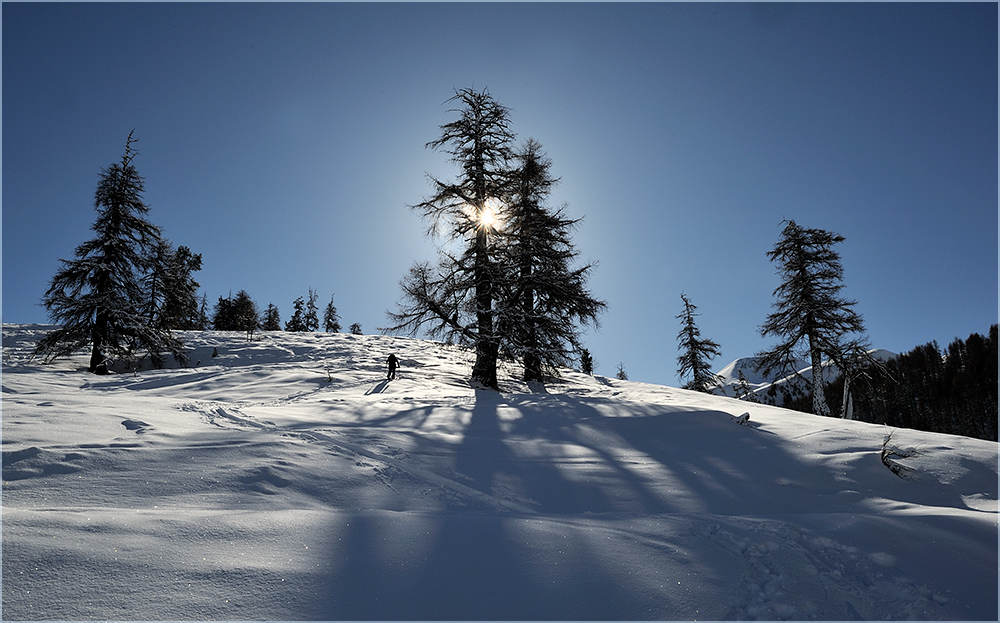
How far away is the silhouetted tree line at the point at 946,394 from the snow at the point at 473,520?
58.6m

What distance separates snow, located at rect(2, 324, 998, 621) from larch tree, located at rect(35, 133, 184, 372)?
1301 centimetres

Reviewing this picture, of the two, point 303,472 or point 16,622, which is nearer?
point 16,622

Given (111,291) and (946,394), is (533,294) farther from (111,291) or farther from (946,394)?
(946,394)

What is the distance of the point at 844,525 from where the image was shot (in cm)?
391

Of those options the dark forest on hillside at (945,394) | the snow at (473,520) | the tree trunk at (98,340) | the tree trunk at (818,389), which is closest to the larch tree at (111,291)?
the tree trunk at (98,340)

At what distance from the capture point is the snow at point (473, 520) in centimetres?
248

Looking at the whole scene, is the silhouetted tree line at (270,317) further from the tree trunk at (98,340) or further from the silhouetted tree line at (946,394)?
the silhouetted tree line at (946,394)

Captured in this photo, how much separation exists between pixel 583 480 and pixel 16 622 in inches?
186

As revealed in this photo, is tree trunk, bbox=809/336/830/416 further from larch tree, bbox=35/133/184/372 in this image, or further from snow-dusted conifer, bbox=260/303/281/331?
snow-dusted conifer, bbox=260/303/281/331

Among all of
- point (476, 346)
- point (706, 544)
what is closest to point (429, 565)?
point (706, 544)

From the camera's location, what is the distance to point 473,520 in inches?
141

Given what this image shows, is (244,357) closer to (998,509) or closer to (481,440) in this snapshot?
(481,440)

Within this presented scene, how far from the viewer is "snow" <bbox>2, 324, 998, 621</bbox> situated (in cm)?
248

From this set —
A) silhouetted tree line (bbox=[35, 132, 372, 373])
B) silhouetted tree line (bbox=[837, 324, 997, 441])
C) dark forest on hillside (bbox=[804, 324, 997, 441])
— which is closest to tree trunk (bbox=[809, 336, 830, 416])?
silhouetted tree line (bbox=[35, 132, 372, 373])
